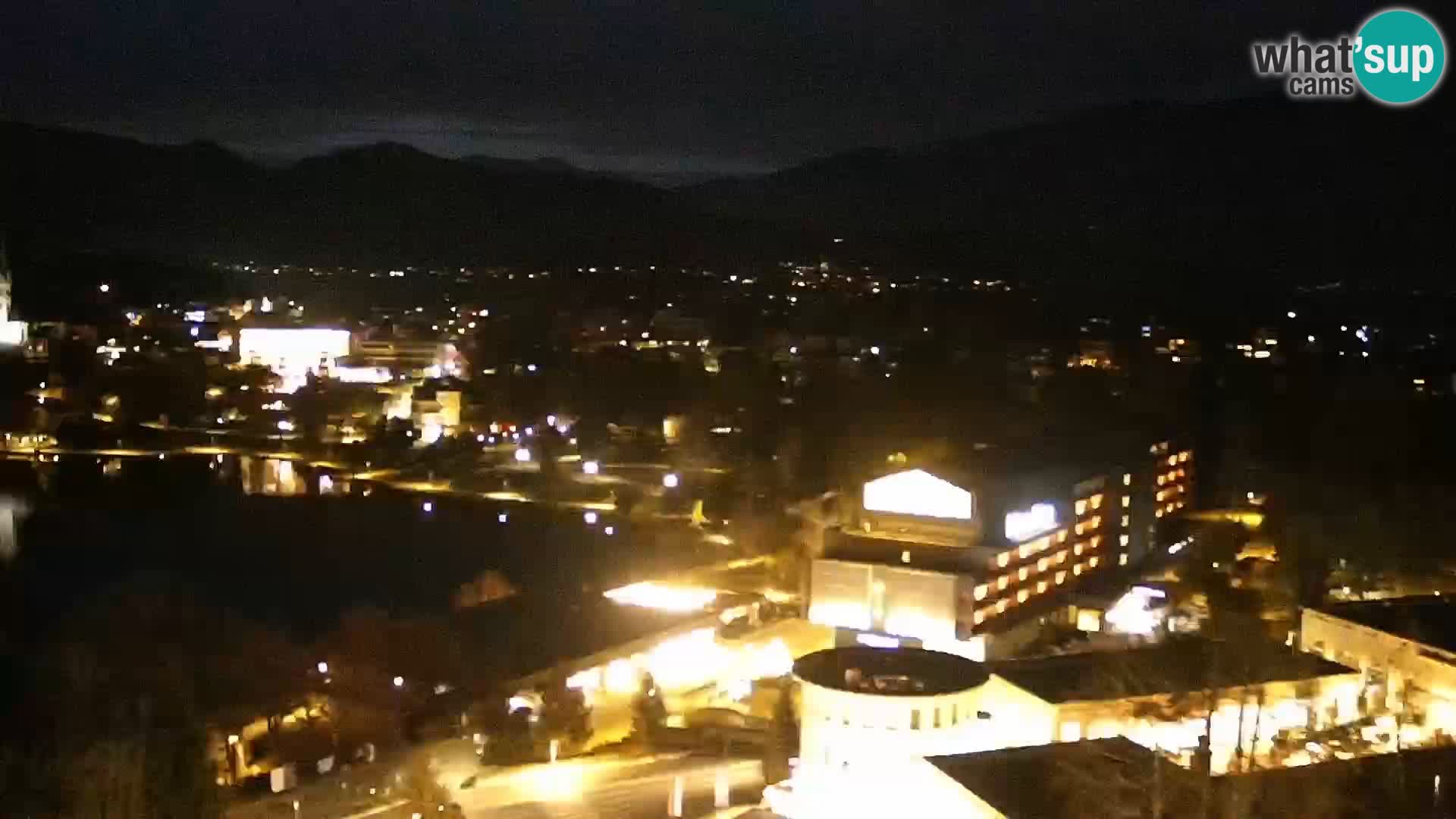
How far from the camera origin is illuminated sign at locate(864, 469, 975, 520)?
6.71m

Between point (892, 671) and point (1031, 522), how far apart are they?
2.52m

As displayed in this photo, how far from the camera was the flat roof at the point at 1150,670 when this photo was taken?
4.47m

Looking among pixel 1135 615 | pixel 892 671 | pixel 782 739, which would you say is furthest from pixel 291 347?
pixel 892 671

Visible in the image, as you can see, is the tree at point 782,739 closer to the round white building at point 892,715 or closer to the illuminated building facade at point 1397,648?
the round white building at point 892,715

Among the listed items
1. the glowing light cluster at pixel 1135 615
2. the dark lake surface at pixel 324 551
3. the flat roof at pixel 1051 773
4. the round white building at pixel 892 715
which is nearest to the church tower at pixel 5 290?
the dark lake surface at pixel 324 551

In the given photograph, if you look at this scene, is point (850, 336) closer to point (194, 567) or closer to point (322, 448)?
point (322, 448)

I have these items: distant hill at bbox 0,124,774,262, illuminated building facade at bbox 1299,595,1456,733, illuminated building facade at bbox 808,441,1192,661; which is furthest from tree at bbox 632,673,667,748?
distant hill at bbox 0,124,774,262

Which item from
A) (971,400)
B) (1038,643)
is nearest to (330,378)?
(971,400)

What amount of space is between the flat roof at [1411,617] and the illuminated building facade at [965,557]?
1.50 m

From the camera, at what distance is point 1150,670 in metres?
4.65

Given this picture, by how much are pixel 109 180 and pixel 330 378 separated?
12206 millimetres

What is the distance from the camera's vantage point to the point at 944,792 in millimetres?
3596

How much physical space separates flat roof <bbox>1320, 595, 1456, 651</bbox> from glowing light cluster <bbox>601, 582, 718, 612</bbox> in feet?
9.21

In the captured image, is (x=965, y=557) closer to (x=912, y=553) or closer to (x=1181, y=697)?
(x=912, y=553)
